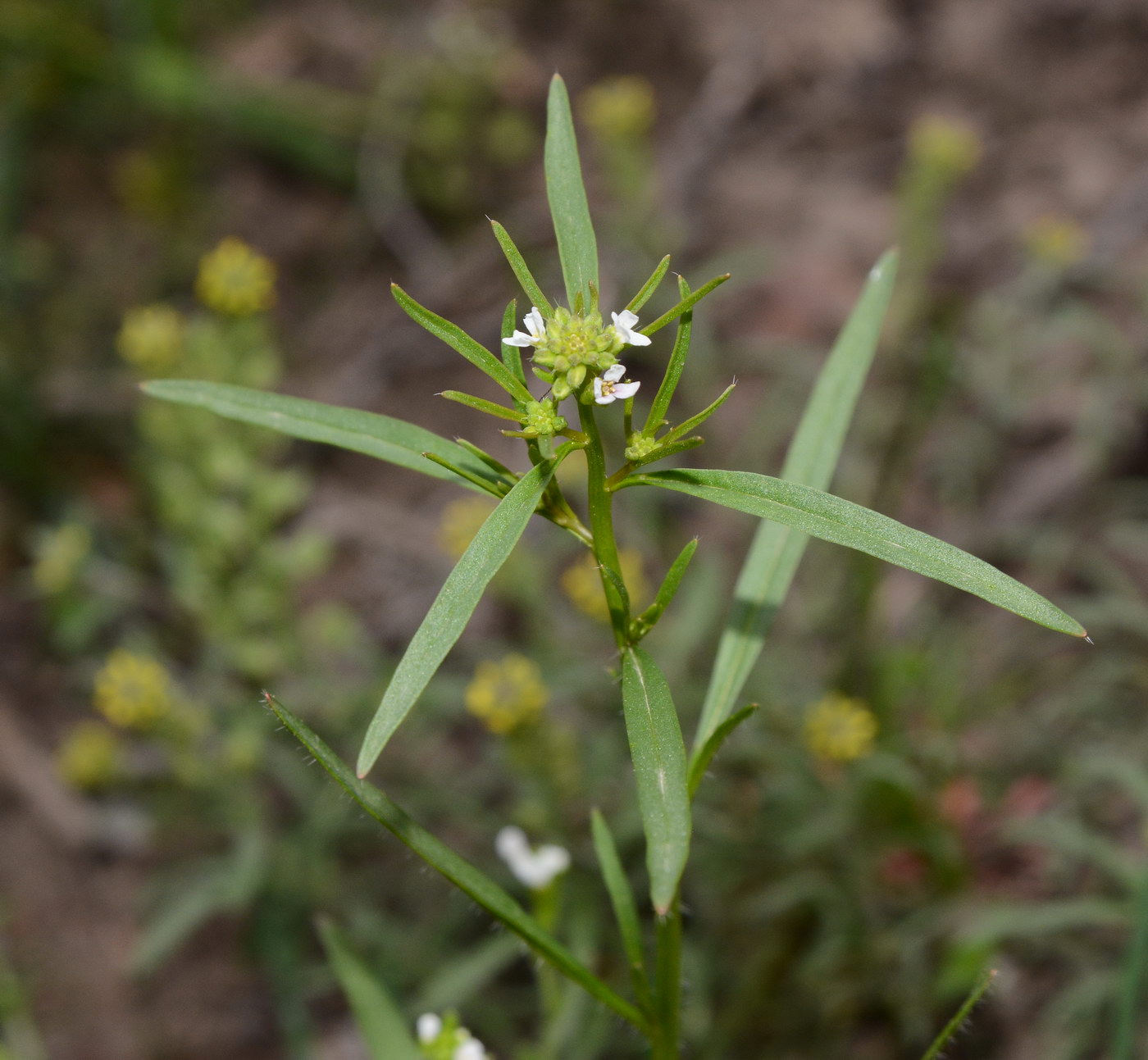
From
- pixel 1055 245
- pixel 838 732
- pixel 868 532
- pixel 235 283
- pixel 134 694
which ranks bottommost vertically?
pixel 134 694

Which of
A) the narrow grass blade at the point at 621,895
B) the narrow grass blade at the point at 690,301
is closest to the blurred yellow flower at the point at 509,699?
the narrow grass blade at the point at 621,895

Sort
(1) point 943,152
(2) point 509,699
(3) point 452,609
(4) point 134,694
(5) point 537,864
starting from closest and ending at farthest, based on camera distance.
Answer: (3) point 452,609, (5) point 537,864, (2) point 509,699, (4) point 134,694, (1) point 943,152

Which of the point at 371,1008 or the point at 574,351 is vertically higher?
the point at 574,351

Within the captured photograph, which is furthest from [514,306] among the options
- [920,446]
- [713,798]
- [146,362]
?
[920,446]

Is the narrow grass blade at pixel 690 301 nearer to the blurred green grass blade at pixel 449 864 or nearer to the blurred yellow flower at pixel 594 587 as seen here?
the blurred green grass blade at pixel 449 864

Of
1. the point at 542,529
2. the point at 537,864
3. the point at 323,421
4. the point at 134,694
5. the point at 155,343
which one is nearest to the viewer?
the point at 323,421

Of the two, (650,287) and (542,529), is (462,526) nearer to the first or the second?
(542,529)

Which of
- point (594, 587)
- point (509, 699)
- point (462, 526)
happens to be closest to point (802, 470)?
point (509, 699)
